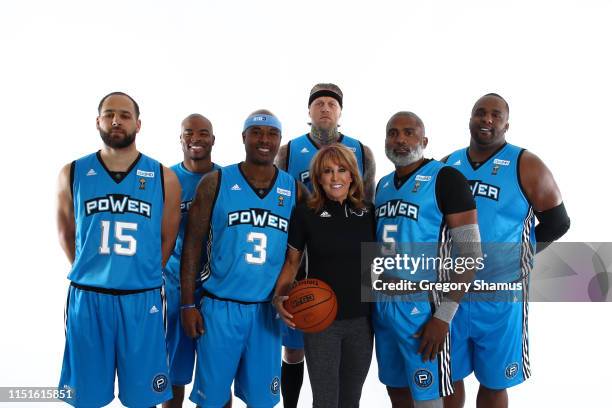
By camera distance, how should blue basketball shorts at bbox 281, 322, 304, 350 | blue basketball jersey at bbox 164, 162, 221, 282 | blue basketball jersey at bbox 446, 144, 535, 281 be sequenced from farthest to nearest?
blue basketball shorts at bbox 281, 322, 304, 350
blue basketball jersey at bbox 164, 162, 221, 282
blue basketball jersey at bbox 446, 144, 535, 281

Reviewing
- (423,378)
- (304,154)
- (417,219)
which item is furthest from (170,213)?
(423,378)

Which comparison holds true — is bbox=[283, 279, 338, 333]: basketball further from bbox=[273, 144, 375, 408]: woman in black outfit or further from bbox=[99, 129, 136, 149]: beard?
bbox=[99, 129, 136, 149]: beard

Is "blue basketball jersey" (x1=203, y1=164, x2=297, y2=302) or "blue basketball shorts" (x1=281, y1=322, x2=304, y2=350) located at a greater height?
"blue basketball jersey" (x1=203, y1=164, x2=297, y2=302)

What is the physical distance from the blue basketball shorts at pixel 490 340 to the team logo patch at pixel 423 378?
413mm

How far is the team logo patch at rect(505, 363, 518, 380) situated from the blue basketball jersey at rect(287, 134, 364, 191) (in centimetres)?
160

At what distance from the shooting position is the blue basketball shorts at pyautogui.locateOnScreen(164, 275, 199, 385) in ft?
11.1

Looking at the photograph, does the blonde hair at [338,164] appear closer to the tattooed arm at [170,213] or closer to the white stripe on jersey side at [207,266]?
the white stripe on jersey side at [207,266]

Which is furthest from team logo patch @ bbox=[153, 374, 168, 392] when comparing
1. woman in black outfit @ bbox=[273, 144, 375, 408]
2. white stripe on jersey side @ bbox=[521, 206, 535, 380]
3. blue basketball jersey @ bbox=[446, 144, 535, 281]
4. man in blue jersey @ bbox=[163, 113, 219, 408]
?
white stripe on jersey side @ bbox=[521, 206, 535, 380]

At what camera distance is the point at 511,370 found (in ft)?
10.4

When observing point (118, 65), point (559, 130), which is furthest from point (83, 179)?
point (559, 130)

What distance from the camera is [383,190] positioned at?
122 inches

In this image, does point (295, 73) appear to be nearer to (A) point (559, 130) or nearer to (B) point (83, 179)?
(A) point (559, 130)

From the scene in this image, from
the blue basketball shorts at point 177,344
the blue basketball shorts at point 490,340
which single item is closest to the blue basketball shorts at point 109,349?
the blue basketball shorts at point 177,344

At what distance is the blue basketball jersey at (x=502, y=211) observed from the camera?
10.4 feet
